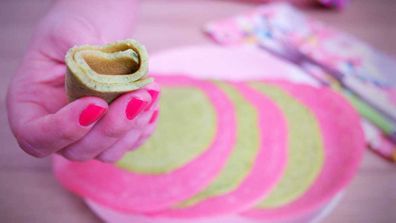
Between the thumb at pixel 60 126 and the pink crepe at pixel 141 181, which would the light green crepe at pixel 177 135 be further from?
the thumb at pixel 60 126

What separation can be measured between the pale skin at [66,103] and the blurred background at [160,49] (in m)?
0.17

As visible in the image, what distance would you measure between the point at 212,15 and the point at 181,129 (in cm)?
52

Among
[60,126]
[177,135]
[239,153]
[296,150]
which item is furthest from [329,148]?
[60,126]

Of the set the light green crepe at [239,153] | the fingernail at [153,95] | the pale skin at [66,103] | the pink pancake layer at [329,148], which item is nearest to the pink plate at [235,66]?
the pink pancake layer at [329,148]

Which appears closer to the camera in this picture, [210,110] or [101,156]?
[101,156]

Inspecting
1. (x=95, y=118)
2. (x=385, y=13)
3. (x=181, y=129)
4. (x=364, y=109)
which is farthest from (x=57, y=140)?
(x=385, y=13)

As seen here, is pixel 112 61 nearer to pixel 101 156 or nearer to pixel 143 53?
pixel 143 53

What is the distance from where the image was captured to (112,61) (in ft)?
1.63

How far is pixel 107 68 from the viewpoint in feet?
1.65

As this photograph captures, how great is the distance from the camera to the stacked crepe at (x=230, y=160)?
0.71 metres

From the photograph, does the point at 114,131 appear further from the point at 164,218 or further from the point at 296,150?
the point at 296,150

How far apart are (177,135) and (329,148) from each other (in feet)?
0.97

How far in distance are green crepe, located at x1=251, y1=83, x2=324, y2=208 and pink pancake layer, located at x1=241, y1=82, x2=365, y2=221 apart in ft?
0.04

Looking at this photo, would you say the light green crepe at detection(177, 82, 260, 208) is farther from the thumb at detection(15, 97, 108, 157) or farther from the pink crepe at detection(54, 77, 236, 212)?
the thumb at detection(15, 97, 108, 157)
